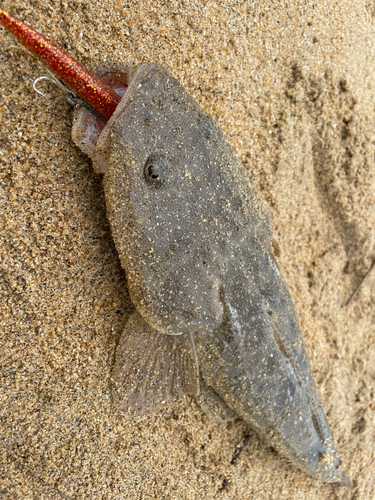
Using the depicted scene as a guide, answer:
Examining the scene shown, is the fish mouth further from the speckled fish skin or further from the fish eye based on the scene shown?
the fish eye

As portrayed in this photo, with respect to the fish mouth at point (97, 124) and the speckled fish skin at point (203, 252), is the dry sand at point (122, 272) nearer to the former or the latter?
the fish mouth at point (97, 124)

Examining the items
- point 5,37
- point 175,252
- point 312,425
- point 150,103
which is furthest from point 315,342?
point 5,37

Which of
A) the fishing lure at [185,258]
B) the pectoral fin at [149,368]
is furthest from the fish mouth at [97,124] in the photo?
the pectoral fin at [149,368]

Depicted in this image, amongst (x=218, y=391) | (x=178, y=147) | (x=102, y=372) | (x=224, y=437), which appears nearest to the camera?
(x=178, y=147)

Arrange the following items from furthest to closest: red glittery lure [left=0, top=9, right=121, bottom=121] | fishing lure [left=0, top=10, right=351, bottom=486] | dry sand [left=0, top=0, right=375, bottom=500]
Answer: dry sand [left=0, top=0, right=375, bottom=500], fishing lure [left=0, top=10, right=351, bottom=486], red glittery lure [left=0, top=9, right=121, bottom=121]

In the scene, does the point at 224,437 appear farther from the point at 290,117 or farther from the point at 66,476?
the point at 290,117

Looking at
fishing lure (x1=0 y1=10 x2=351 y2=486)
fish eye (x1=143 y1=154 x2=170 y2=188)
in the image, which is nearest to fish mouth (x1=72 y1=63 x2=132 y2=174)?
fishing lure (x1=0 y1=10 x2=351 y2=486)

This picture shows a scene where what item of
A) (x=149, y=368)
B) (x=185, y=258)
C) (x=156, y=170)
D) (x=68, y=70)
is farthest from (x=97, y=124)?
(x=149, y=368)
